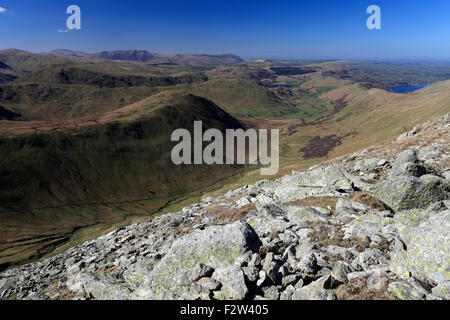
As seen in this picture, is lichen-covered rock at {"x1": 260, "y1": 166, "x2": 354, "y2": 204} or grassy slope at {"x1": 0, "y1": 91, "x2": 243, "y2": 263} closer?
lichen-covered rock at {"x1": 260, "y1": 166, "x2": 354, "y2": 204}

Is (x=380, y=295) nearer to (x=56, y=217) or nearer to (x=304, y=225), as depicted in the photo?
(x=304, y=225)

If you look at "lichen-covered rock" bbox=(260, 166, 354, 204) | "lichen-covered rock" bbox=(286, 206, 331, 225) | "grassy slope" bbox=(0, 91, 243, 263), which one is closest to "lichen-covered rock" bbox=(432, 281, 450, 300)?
"lichen-covered rock" bbox=(286, 206, 331, 225)

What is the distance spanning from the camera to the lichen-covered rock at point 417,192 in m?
16.2

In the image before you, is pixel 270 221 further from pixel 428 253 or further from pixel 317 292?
pixel 428 253

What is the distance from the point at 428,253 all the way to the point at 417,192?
7.95m

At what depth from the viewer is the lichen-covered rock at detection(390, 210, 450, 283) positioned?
9.79m

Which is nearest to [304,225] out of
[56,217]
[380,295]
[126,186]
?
[380,295]

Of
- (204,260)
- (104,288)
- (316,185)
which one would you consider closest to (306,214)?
(316,185)

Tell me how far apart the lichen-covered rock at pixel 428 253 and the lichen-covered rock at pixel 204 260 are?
744 centimetres

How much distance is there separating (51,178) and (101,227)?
58.1m

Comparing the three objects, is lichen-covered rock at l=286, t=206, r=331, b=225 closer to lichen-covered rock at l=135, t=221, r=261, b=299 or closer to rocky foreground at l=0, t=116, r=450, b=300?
rocky foreground at l=0, t=116, r=450, b=300

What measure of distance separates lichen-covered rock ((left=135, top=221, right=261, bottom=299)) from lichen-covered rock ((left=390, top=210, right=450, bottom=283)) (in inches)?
293
